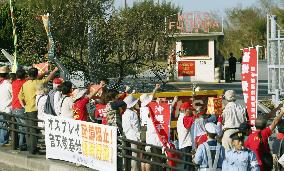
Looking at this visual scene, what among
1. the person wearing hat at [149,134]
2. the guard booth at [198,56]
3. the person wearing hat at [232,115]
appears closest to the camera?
the person wearing hat at [149,134]

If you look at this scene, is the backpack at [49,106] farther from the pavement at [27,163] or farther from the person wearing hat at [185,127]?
the person wearing hat at [185,127]

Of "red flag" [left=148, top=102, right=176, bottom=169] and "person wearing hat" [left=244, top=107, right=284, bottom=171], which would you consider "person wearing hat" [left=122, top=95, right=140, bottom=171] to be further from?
"person wearing hat" [left=244, top=107, right=284, bottom=171]

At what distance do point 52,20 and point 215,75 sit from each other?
1545 cm

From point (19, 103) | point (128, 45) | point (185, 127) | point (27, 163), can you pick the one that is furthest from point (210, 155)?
point (128, 45)

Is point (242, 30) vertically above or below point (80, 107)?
above

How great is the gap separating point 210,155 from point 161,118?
3191 millimetres

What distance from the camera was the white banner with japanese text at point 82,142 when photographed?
39.7 feet

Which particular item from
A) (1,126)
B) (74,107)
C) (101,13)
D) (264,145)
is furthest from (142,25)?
(264,145)

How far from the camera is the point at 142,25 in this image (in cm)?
2719

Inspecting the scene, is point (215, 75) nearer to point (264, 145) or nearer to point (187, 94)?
point (187, 94)

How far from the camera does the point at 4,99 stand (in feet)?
51.0

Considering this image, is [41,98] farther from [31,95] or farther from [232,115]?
[232,115]

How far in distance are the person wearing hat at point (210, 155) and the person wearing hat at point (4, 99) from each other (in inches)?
261

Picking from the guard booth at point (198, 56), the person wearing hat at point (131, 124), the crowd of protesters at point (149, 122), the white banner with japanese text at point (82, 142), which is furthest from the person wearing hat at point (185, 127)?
the guard booth at point (198, 56)
